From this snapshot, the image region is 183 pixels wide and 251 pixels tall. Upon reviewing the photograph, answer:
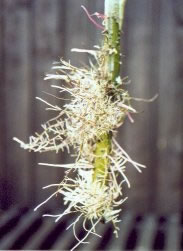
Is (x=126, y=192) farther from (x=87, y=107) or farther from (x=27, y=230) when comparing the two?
(x=87, y=107)

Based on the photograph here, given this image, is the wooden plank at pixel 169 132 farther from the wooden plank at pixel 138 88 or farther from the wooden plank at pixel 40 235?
the wooden plank at pixel 40 235

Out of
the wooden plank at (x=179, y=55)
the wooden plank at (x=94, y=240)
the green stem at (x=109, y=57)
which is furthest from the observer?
the wooden plank at (x=179, y=55)

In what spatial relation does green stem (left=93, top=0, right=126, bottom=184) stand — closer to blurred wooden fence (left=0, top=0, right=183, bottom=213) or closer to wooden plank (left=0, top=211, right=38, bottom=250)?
wooden plank (left=0, top=211, right=38, bottom=250)

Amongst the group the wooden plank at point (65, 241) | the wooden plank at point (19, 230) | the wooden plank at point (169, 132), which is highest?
the wooden plank at point (169, 132)

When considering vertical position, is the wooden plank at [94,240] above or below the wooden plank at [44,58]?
below

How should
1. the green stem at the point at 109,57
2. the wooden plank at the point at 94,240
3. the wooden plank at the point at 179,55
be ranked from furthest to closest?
1. the wooden plank at the point at 179,55
2. the wooden plank at the point at 94,240
3. the green stem at the point at 109,57

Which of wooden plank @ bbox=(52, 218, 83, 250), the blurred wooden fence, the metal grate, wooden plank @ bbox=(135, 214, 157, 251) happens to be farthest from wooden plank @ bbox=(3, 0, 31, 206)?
wooden plank @ bbox=(135, 214, 157, 251)

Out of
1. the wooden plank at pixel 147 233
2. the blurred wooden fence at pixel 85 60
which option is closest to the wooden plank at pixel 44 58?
the blurred wooden fence at pixel 85 60

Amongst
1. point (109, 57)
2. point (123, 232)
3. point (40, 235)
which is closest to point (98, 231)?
point (123, 232)

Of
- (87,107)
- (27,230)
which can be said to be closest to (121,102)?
(87,107)
